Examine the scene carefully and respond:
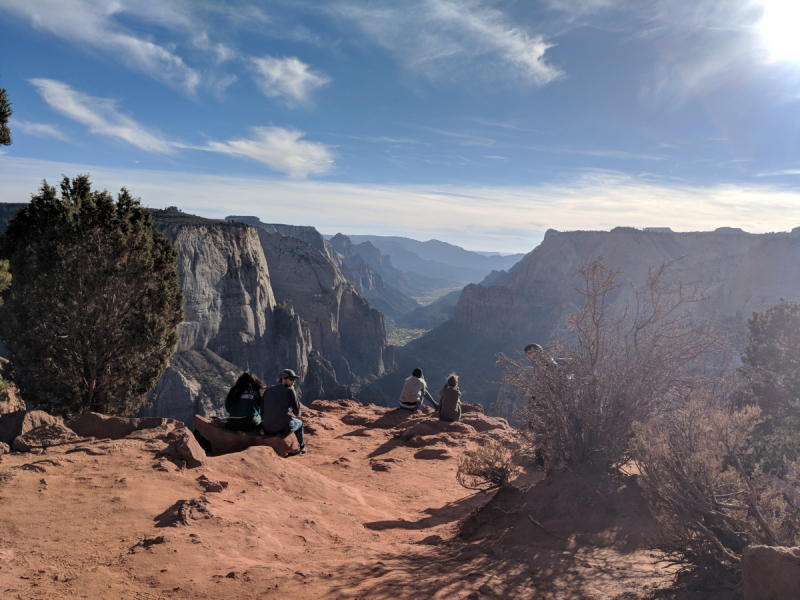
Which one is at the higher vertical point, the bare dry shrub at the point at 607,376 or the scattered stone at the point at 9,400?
the bare dry shrub at the point at 607,376

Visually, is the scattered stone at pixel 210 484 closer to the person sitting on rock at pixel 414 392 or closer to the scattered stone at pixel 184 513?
the scattered stone at pixel 184 513

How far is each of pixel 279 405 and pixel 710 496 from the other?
760cm

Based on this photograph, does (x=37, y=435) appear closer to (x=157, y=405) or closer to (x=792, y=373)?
(x=792, y=373)

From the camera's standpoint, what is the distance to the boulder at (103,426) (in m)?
8.01

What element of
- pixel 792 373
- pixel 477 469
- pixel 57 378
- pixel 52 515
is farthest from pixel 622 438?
pixel 792 373

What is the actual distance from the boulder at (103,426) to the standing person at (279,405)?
7.21 feet

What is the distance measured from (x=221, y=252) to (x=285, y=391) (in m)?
58.2

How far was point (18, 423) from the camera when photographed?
7.30 metres

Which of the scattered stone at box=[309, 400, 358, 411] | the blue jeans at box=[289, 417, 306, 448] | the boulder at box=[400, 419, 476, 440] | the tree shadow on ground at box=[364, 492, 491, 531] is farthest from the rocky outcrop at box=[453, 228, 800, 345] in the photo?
the tree shadow on ground at box=[364, 492, 491, 531]

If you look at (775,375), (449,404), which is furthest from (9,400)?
(775,375)

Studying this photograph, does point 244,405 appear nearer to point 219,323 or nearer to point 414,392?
point 414,392

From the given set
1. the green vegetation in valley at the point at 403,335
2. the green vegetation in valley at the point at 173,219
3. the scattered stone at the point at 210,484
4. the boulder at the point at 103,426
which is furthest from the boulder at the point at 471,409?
the green vegetation in valley at the point at 403,335

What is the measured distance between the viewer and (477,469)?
282 inches

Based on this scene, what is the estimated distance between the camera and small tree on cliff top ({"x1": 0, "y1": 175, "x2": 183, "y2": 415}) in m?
11.0
